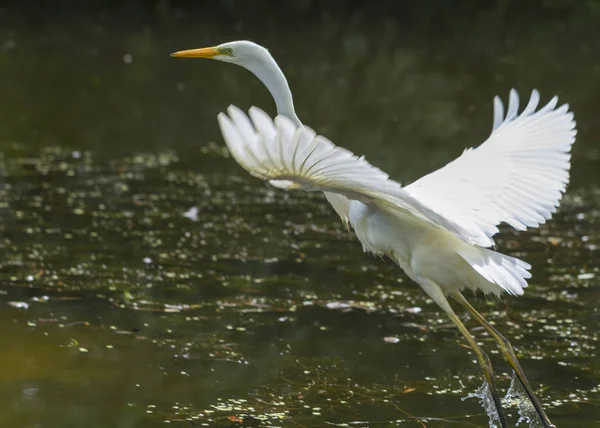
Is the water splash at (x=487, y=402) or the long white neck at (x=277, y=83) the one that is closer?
the water splash at (x=487, y=402)

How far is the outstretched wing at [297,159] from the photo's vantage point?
2.59 metres

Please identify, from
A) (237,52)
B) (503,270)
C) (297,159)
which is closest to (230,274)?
(237,52)

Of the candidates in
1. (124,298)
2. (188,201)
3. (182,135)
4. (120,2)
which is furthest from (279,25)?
(124,298)

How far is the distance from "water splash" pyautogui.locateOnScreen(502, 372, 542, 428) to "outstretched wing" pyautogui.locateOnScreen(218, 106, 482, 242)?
3.31ft

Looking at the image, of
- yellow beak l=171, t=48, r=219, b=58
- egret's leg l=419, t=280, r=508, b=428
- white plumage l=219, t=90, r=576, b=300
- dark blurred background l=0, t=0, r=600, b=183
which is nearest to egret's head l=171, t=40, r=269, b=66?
yellow beak l=171, t=48, r=219, b=58

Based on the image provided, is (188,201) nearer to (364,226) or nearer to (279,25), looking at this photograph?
(364,226)

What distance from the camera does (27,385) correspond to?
384 centimetres

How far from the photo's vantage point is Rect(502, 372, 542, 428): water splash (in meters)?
3.82

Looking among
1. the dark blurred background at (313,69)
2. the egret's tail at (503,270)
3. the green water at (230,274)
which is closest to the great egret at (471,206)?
the egret's tail at (503,270)

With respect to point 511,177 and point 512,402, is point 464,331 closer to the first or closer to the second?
point 512,402

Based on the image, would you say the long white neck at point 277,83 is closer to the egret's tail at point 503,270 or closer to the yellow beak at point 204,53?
the yellow beak at point 204,53

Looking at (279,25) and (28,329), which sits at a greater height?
(279,25)

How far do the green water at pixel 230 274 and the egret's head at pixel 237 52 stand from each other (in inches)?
49.7

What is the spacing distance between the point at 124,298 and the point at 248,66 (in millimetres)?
1524
